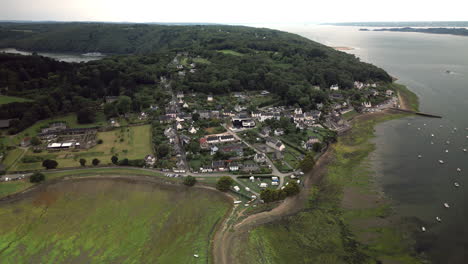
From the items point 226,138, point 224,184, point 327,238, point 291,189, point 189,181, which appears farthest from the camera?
point 226,138

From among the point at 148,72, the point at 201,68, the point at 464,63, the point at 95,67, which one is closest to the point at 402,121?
the point at 201,68

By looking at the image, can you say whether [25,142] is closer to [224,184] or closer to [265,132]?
[224,184]

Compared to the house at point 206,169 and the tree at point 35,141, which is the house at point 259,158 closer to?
the house at point 206,169

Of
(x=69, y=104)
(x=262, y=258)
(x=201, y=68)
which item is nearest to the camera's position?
(x=262, y=258)

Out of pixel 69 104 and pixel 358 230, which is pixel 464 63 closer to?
pixel 358 230

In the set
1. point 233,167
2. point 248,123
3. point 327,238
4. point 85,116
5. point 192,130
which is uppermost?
point 85,116

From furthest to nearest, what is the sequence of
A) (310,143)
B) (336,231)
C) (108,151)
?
(310,143)
(108,151)
(336,231)

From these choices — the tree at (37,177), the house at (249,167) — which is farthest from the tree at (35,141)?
the house at (249,167)

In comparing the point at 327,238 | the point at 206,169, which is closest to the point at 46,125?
the point at 206,169
